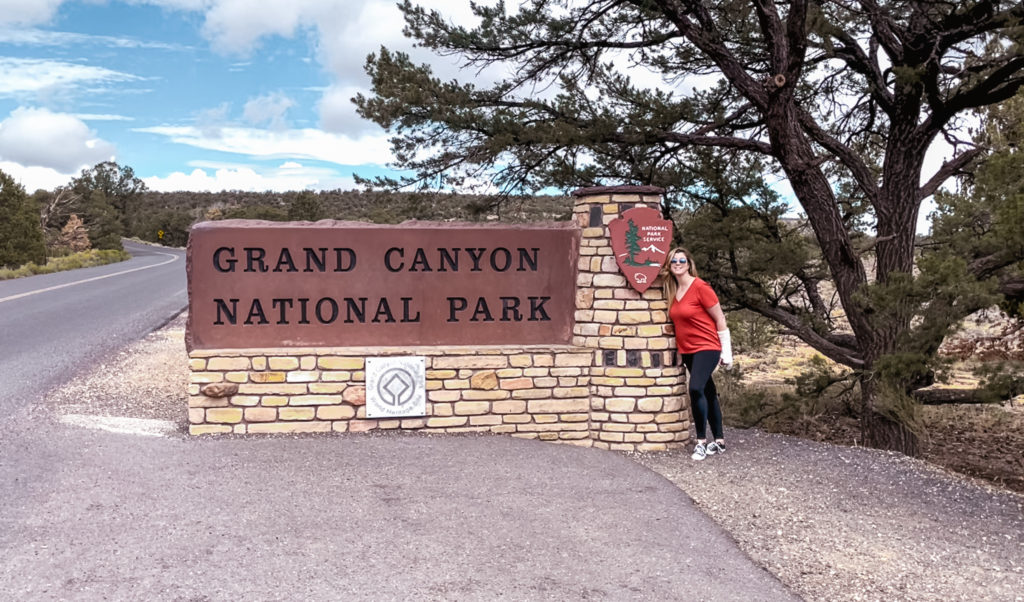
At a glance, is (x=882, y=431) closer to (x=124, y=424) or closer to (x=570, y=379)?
(x=570, y=379)

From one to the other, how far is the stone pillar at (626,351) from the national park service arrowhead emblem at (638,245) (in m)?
0.09

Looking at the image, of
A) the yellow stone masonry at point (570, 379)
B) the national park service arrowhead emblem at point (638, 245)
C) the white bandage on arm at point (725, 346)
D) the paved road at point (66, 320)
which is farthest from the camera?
the paved road at point (66, 320)

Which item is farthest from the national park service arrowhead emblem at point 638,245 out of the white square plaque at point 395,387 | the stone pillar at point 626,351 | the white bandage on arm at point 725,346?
the white square plaque at point 395,387

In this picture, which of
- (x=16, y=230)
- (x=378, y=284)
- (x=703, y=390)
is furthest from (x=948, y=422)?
(x=16, y=230)

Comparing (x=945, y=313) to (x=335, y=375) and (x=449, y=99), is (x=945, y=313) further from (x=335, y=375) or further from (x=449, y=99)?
(x=449, y=99)

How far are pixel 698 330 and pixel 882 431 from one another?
16.9 ft

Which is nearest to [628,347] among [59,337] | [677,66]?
[677,66]

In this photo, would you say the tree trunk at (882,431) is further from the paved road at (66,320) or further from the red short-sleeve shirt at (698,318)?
the paved road at (66,320)

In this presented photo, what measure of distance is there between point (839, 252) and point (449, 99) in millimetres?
5627

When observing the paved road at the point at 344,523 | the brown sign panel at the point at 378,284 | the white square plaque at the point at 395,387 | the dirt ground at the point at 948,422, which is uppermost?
the brown sign panel at the point at 378,284

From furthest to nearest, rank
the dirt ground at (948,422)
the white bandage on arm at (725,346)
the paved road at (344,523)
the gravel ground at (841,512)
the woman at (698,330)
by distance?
1. the dirt ground at (948,422)
2. the woman at (698,330)
3. the white bandage on arm at (725,346)
4. the gravel ground at (841,512)
5. the paved road at (344,523)

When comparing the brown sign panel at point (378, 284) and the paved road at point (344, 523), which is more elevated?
the brown sign panel at point (378, 284)

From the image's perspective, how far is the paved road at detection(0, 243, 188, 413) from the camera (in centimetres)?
958

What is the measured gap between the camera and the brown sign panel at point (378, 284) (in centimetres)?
733
